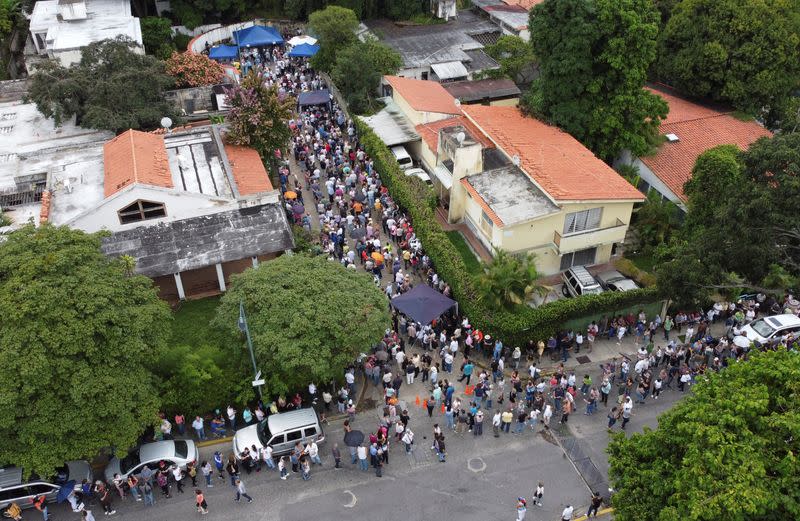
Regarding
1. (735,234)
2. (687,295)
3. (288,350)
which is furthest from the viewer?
(687,295)

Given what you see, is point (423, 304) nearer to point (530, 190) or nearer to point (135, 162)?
point (530, 190)

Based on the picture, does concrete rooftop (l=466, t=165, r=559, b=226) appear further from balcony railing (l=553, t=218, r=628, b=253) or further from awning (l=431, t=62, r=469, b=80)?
awning (l=431, t=62, r=469, b=80)

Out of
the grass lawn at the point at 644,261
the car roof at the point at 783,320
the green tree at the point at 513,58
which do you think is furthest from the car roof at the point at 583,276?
the green tree at the point at 513,58

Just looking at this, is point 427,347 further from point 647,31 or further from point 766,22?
point 766,22

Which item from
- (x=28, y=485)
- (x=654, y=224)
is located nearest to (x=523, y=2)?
(x=654, y=224)

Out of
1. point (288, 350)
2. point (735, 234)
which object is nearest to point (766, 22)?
point (735, 234)

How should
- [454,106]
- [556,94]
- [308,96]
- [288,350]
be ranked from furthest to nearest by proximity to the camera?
[308,96]
[454,106]
[556,94]
[288,350]
